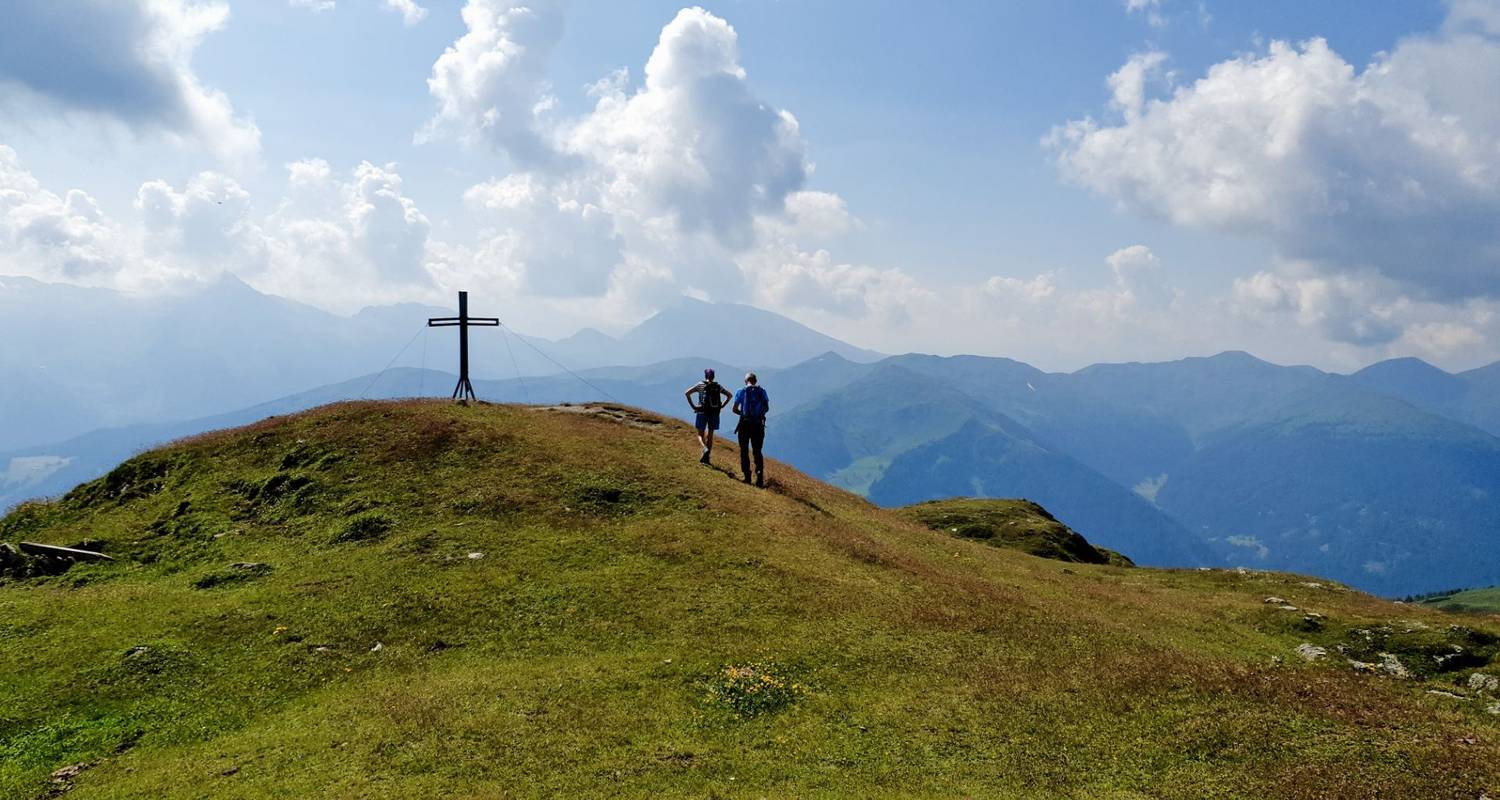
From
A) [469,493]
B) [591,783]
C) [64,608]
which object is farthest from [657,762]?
[64,608]

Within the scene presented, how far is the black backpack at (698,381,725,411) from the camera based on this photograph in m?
35.9

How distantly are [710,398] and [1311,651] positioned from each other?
2462 centimetres

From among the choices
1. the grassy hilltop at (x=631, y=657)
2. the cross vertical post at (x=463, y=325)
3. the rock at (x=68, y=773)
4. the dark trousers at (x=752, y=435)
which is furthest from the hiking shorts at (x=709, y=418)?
the rock at (x=68, y=773)

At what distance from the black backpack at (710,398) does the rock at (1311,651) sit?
23.6 meters

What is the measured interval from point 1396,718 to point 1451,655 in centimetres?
1163

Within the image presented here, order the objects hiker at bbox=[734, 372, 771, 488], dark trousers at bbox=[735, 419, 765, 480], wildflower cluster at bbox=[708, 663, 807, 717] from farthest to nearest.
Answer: dark trousers at bbox=[735, 419, 765, 480] < hiker at bbox=[734, 372, 771, 488] < wildflower cluster at bbox=[708, 663, 807, 717]

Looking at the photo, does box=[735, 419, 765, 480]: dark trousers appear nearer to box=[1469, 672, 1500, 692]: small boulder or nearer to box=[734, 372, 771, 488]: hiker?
box=[734, 372, 771, 488]: hiker

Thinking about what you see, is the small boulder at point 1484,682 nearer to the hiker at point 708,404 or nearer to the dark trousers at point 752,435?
the dark trousers at point 752,435

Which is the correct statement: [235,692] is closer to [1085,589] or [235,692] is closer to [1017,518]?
[1085,589]

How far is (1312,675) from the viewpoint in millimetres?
18062

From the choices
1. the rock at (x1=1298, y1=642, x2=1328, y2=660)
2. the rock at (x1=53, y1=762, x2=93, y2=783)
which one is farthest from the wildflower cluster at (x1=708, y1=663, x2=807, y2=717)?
the rock at (x1=1298, y1=642, x2=1328, y2=660)

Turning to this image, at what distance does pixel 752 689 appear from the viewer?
16.9 metres

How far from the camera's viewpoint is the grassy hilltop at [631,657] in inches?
546

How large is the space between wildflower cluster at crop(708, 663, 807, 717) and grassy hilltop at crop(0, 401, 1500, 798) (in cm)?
7
